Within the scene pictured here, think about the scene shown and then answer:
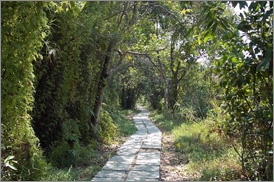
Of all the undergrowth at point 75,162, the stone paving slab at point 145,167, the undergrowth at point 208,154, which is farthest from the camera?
the stone paving slab at point 145,167

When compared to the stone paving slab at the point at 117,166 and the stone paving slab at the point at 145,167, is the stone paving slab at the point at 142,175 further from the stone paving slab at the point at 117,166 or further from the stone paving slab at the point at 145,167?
the stone paving slab at the point at 117,166

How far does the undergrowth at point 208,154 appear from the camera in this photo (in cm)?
441

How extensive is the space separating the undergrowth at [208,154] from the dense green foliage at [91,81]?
0.04 metres

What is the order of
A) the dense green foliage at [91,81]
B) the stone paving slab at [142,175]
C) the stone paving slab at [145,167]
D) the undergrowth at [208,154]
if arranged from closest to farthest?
the dense green foliage at [91,81]
the undergrowth at [208,154]
the stone paving slab at [142,175]
the stone paving slab at [145,167]

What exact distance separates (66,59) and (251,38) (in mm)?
4016

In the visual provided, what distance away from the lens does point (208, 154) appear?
19.4ft

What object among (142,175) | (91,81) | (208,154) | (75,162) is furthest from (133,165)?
(91,81)

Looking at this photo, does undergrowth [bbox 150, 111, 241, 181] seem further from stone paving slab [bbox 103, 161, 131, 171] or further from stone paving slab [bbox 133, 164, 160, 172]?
stone paving slab [bbox 103, 161, 131, 171]

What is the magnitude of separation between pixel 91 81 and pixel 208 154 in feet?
12.3

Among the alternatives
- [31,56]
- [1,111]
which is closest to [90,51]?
[31,56]

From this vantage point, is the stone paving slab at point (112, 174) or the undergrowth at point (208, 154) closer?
the undergrowth at point (208, 154)

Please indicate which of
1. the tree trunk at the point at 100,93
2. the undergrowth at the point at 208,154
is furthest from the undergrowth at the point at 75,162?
the undergrowth at the point at 208,154

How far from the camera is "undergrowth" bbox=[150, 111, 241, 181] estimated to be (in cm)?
441

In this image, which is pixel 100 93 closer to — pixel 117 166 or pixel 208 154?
pixel 117 166
